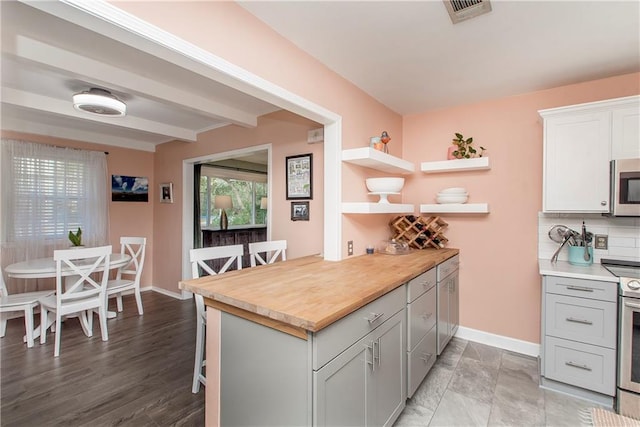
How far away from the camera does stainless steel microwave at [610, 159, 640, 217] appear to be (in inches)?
78.6

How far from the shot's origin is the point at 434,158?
3148 millimetres

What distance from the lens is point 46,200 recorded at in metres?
3.83

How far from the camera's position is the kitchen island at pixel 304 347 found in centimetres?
113

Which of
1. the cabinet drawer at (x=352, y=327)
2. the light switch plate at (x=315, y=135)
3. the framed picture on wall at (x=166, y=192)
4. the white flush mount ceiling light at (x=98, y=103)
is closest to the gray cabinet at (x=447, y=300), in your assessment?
the cabinet drawer at (x=352, y=327)

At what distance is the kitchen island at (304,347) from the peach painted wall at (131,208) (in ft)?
12.8

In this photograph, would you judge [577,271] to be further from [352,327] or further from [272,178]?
[272,178]

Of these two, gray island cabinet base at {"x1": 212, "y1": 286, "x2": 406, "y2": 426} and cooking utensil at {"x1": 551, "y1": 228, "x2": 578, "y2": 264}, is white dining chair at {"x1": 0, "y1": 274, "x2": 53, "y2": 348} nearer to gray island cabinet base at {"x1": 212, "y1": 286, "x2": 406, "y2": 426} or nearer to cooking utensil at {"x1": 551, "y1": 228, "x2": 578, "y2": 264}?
gray island cabinet base at {"x1": 212, "y1": 286, "x2": 406, "y2": 426}

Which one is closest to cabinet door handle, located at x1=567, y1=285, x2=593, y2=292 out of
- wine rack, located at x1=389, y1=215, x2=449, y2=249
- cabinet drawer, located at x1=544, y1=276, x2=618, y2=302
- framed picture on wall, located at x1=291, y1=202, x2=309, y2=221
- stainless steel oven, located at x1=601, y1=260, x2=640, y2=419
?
cabinet drawer, located at x1=544, y1=276, x2=618, y2=302

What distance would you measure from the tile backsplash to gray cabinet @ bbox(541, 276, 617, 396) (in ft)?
1.85

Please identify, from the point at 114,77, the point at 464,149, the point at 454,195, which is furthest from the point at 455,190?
the point at 114,77

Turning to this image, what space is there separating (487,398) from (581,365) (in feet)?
2.34

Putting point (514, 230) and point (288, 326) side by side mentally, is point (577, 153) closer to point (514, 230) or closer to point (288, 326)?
point (514, 230)

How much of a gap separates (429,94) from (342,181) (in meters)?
1.32

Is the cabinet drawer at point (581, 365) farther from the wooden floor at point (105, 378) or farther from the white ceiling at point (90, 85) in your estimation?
the white ceiling at point (90, 85)
